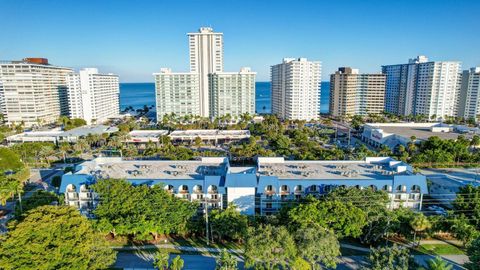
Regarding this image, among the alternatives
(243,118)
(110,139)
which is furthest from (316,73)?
(110,139)

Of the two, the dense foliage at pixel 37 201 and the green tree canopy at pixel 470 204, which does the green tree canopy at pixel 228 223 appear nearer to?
the dense foliage at pixel 37 201

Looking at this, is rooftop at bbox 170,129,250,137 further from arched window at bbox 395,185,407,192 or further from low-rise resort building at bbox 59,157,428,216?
arched window at bbox 395,185,407,192

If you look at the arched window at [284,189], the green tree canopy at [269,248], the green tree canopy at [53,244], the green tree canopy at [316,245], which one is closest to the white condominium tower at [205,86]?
the arched window at [284,189]

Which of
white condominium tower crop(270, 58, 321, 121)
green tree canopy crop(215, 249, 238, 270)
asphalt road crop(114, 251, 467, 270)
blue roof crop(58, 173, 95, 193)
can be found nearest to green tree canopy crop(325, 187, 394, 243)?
asphalt road crop(114, 251, 467, 270)

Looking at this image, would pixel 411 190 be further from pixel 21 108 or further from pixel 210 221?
pixel 21 108

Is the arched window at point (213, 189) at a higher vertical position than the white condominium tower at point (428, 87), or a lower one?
lower
